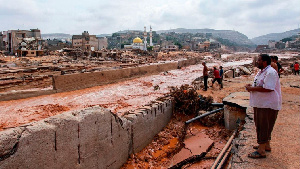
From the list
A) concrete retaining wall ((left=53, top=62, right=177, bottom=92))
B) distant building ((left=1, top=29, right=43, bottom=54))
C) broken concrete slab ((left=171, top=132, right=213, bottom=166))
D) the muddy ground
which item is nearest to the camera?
the muddy ground

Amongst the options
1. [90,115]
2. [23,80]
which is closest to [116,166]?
[90,115]

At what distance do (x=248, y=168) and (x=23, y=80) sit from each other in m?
14.2

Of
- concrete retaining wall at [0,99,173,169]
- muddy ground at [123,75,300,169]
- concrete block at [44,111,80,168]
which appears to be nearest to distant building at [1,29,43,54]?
muddy ground at [123,75,300,169]

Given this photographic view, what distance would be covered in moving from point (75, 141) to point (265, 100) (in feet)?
9.54

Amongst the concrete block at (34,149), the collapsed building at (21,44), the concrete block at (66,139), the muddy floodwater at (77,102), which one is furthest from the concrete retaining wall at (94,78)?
the collapsed building at (21,44)

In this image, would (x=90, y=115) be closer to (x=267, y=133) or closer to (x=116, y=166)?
(x=116, y=166)

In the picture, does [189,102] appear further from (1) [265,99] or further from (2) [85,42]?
(2) [85,42]

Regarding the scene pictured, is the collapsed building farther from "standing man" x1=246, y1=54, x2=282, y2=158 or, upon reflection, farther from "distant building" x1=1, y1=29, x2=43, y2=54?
"standing man" x1=246, y1=54, x2=282, y2=158

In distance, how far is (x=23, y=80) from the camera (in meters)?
14.1

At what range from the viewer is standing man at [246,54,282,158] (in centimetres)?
317

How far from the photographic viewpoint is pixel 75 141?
3742 millimetres

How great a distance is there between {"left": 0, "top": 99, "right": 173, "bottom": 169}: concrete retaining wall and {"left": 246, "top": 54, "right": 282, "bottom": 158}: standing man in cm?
251

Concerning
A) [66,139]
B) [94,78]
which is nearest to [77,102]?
[94,78]

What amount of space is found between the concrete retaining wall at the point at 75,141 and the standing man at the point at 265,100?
251 centimetres
